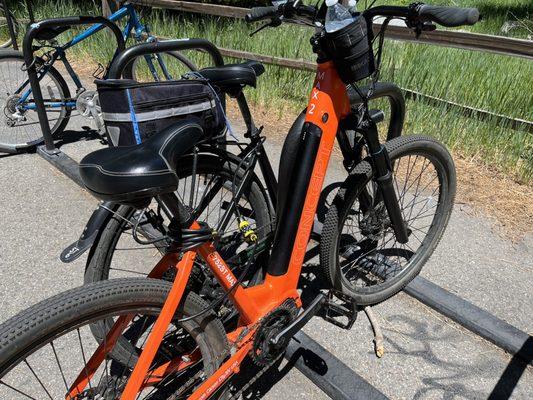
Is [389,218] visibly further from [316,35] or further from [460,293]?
[316,35]

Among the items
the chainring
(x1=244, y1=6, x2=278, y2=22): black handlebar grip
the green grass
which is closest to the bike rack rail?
(x1=244, y1=6, x2=278, y2=22): black handlebar grip

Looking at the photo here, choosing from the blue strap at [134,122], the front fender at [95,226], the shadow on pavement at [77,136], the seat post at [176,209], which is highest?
the blue strap at [134,122]

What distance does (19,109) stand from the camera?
4250mm

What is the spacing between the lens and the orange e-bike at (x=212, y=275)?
1.39m

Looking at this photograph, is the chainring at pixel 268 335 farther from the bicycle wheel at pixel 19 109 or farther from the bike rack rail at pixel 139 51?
the bicycle wheel at pixel 19 109

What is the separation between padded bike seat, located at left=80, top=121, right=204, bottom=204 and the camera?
137cm

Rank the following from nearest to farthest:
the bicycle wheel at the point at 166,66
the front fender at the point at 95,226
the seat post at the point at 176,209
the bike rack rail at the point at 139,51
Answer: the seat post at the point at 176,209 → the front fender at the point at 95,226 → the bike rack rail at the point at 139,51 → the bicycle wheel at the point at 166,66

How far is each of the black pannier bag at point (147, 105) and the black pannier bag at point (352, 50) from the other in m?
0.59

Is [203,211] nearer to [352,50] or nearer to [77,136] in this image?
[352,50]

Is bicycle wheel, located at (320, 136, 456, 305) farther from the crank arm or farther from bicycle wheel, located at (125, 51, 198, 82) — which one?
bicycle wheel, located at (125, 51, 198, 82)

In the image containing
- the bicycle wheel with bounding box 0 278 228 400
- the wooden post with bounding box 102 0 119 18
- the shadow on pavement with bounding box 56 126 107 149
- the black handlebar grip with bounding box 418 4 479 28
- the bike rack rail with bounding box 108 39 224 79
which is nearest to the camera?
the bicycle wheel with bounding box 0 278 228 400

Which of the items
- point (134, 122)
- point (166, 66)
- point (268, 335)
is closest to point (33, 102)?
point (166, 66)

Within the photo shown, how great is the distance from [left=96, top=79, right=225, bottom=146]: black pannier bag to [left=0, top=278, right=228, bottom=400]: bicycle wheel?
2.60 ft

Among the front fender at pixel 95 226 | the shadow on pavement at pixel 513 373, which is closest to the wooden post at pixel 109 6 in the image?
the front fender at pixel 95 226
